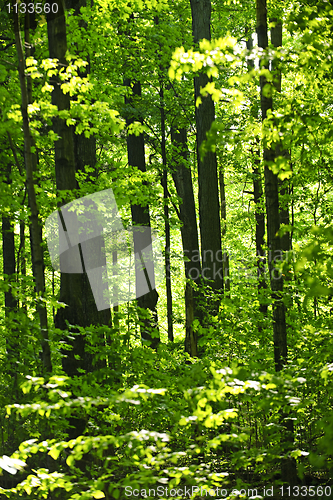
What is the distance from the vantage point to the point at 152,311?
590cm

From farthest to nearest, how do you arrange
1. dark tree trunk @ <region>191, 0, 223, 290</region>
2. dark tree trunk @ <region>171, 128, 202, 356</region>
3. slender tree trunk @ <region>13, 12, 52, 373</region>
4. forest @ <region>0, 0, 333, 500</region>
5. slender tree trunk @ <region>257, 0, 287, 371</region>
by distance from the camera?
dark tree trunk @ <region>171, 128, 202, 356</region> < dark tree trunk @ <region>191, 0, 223, 290</region> < slender tree trunk @ <region>257, 0, 287, 371</region> < slender tree trunk @ <region>13, 12, 52, 373</region> < forest @ <region>0, 0, 333, 500</region>

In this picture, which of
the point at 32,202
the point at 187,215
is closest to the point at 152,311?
the point at 32,202

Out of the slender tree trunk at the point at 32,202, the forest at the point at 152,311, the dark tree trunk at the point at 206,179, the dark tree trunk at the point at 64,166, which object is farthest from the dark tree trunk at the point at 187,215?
the slender tree trunk at the point at 32,202

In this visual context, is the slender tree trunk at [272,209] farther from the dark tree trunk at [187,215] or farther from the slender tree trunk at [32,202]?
the dark tree trunk at [187,215]

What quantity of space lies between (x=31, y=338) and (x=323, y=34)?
142 inches

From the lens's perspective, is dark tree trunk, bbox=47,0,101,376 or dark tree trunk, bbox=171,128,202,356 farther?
dark tree trunk, bbox=171,128,202,356

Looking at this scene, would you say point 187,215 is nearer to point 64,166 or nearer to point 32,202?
point 64,166

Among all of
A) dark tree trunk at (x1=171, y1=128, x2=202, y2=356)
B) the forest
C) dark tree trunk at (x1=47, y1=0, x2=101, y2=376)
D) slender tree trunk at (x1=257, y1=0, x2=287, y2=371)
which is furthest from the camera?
dark tree trunk at (x1=171, y1=128, x2=202, y2=356)

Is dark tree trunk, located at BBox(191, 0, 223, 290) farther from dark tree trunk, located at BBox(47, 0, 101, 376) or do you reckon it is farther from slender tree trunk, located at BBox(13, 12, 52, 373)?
slender tree trunk, located at BBox(13, 12, 52, 373)

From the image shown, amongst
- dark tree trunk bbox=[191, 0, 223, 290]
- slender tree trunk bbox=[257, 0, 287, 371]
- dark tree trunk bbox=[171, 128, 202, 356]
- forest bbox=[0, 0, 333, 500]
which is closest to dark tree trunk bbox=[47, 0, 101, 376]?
forest bbox=[0, 0, 333, 500]

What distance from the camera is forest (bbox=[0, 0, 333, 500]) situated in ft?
8.77

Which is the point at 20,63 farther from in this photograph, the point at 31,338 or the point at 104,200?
the point at 31,338

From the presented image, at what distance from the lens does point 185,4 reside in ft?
33.4

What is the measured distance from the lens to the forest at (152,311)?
8.77ft
